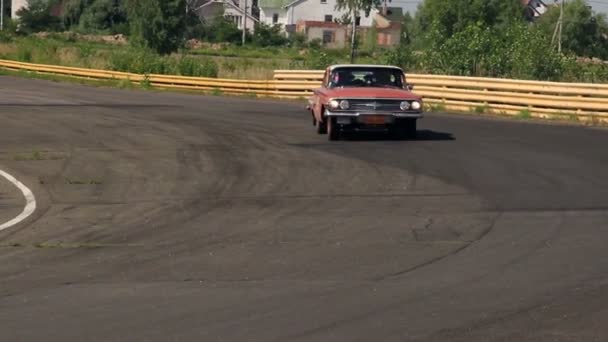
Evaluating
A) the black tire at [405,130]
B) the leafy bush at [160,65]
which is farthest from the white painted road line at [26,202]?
the leafy bush at [160,65]

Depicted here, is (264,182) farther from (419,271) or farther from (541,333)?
(541,333)

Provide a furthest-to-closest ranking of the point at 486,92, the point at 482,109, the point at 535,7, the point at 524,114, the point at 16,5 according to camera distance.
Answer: the point at 535,7, the point at 16,5, the point at 486,92, the point at 482,109, the point at 524,114

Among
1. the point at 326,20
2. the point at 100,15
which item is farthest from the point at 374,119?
the point at 326,20

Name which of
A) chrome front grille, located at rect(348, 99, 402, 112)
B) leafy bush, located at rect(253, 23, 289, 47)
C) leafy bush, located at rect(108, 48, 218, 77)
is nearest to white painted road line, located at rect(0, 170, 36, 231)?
chrome front grille, located at rect(348, 99, 402, 112)

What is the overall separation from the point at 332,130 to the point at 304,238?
32.8ft

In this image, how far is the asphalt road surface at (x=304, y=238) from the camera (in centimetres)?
743

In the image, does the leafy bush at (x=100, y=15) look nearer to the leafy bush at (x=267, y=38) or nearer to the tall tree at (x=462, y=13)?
the leafy bush at (x=267, y=38)

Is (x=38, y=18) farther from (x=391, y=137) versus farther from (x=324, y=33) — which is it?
(x=391, y=137)

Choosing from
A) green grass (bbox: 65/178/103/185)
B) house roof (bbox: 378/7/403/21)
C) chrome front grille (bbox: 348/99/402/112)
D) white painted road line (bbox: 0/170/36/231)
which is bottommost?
house roof (bbox: 378/7/403/21)

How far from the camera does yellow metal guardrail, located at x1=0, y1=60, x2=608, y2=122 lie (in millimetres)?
26375

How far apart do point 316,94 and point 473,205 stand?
31.1 feet

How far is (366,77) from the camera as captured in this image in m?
21.5

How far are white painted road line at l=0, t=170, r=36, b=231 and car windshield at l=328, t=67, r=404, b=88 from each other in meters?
7.54

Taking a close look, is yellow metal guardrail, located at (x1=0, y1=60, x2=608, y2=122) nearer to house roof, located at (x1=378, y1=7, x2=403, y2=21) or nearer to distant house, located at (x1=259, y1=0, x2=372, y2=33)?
distant house, located at (x1=259, y1=0, x2=372, y2=33)
